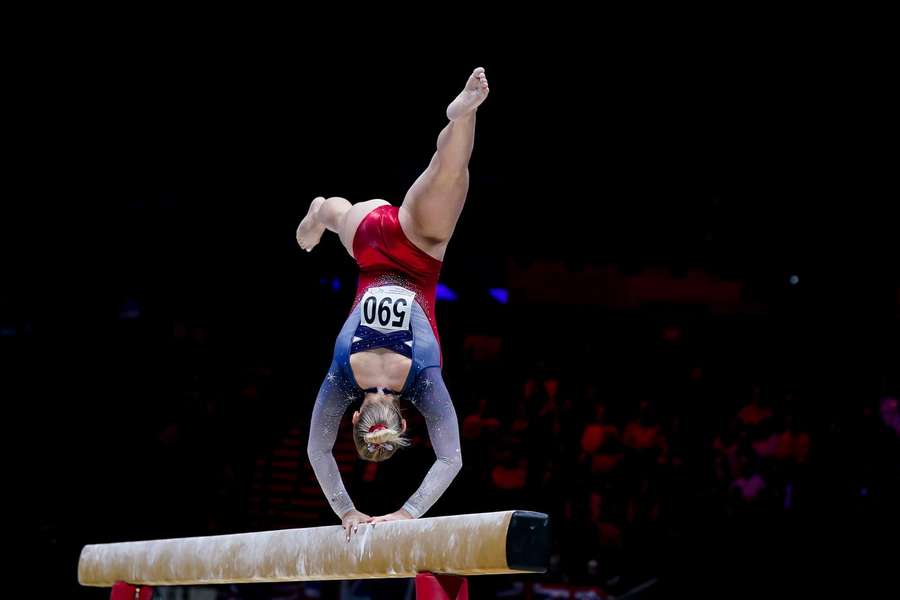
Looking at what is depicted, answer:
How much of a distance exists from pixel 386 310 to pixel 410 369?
282mm

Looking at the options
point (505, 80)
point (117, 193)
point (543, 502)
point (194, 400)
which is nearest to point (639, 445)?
point (543, 502)

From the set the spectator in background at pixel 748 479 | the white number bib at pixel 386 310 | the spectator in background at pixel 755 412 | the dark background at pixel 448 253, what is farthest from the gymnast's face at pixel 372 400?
the spectator in background at pixel 755 412

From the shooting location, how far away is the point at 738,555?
28.7ft

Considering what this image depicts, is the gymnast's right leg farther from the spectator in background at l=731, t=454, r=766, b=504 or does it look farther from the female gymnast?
the spectator in background at l=731, t=454, r=766, b=504

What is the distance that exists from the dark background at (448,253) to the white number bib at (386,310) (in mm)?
4938

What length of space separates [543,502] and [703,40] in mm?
4711

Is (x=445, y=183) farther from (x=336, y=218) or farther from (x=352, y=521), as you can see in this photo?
(x=352, y=521)

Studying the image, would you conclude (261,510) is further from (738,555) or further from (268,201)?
(738,555)

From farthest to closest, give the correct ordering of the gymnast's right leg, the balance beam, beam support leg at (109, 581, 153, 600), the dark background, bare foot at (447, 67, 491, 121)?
the dark background < beam support leg at (109, 581, 153, 600) < the gymnast's right leg < bare foot at (447, 67, 491, 121) < the balance beam

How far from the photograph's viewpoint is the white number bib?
14.9ft

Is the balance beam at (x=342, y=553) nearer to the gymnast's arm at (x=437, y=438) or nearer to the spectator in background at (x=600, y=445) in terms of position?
the gymnast's arm at (x=437, y=438)

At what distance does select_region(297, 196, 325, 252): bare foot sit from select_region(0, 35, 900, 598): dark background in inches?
169

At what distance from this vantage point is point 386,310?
15.0 ft

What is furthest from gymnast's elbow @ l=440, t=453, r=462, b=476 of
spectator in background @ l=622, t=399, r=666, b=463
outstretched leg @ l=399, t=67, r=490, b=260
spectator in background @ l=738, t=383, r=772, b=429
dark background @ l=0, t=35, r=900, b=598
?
spectator in background @ l=738, t=383, r=772, b=429
